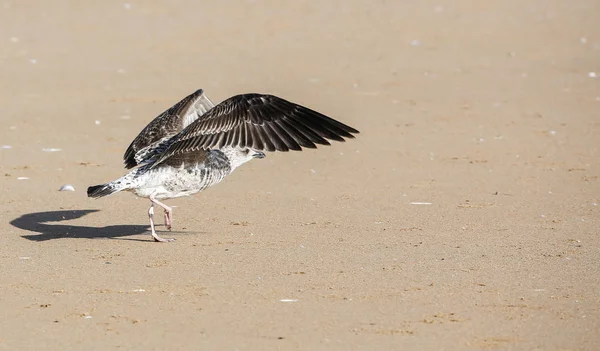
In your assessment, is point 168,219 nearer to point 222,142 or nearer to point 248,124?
point 222,142

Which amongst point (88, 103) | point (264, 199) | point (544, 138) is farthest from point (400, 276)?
point (88, 103)

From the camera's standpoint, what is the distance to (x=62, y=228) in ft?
31.3

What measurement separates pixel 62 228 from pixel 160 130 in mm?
1238

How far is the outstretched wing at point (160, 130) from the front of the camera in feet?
31.6

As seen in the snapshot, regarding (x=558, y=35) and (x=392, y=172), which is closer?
(x=392, y=172)

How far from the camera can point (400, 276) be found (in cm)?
777

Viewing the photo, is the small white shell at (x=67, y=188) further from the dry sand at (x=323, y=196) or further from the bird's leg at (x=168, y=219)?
the bird's leg at (x=168, y=219)

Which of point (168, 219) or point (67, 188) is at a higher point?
point (67, 188)

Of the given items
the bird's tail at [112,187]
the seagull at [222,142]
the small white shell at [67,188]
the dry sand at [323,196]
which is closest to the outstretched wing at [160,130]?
the seagull at [222,142]

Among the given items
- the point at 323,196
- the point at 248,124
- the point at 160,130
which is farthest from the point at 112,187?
the point at 323,196

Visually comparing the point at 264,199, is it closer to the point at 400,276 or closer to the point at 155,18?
the point at 400,276

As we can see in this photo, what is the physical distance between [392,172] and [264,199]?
1793 millimetres

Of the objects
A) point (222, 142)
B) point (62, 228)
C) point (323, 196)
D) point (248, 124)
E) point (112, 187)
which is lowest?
point (62, 228)

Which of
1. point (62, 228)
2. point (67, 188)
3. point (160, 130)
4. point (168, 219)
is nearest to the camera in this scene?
point (168, 219)
